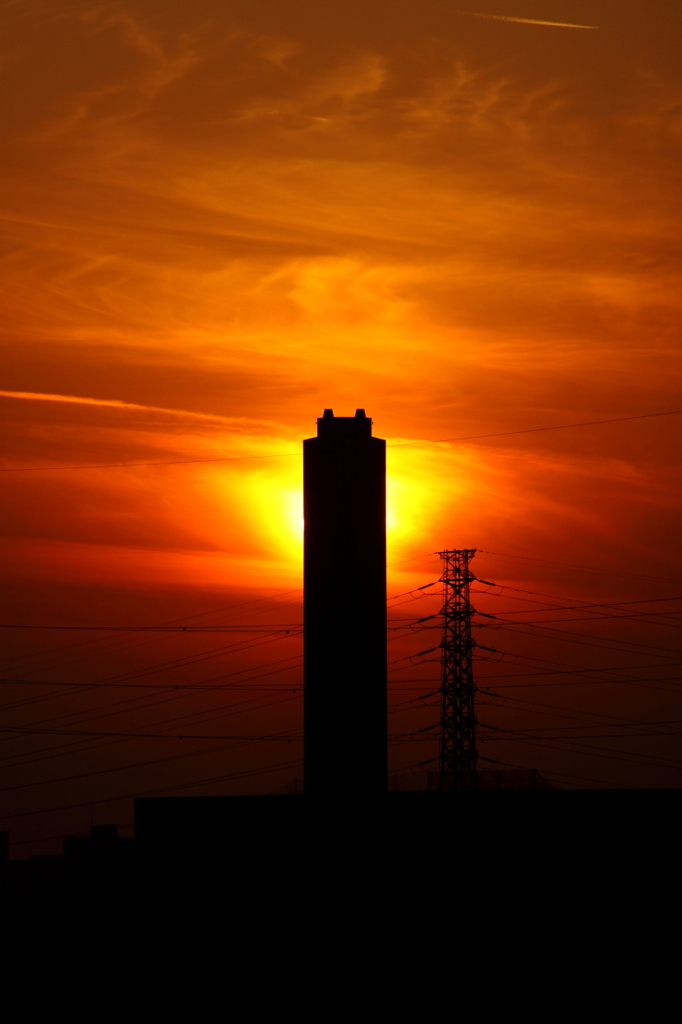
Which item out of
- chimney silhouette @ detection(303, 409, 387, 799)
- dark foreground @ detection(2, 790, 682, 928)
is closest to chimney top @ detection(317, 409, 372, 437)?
chimney silhouette @ detection(303, 409, 387, 799)

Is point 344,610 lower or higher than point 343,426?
lower

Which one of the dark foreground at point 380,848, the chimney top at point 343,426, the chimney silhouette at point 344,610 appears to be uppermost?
the chimney top at point 343,426

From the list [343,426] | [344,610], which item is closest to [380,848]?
[344,610]

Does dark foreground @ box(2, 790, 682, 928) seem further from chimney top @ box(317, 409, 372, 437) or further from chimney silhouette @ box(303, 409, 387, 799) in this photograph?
chimney top @ box(317, 409, 372, 437)

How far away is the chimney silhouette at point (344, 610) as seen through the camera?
31438mm

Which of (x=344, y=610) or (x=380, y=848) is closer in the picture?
(x=380, y=848)

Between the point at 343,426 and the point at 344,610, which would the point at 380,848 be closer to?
the point at 344,610

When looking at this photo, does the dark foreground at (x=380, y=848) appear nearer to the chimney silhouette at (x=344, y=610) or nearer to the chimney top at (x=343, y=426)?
the chimney silhouette at (x=344, y=610)

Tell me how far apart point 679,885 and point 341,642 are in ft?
32.8

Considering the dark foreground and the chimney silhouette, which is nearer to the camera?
the dark foreground

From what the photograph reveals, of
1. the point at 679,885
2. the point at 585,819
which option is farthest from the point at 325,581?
the point at 679,885

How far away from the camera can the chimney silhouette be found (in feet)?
103

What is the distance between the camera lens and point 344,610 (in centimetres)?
3209

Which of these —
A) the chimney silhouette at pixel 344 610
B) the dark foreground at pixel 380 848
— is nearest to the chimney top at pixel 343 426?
the chimney silhouette at pixel 344 610
